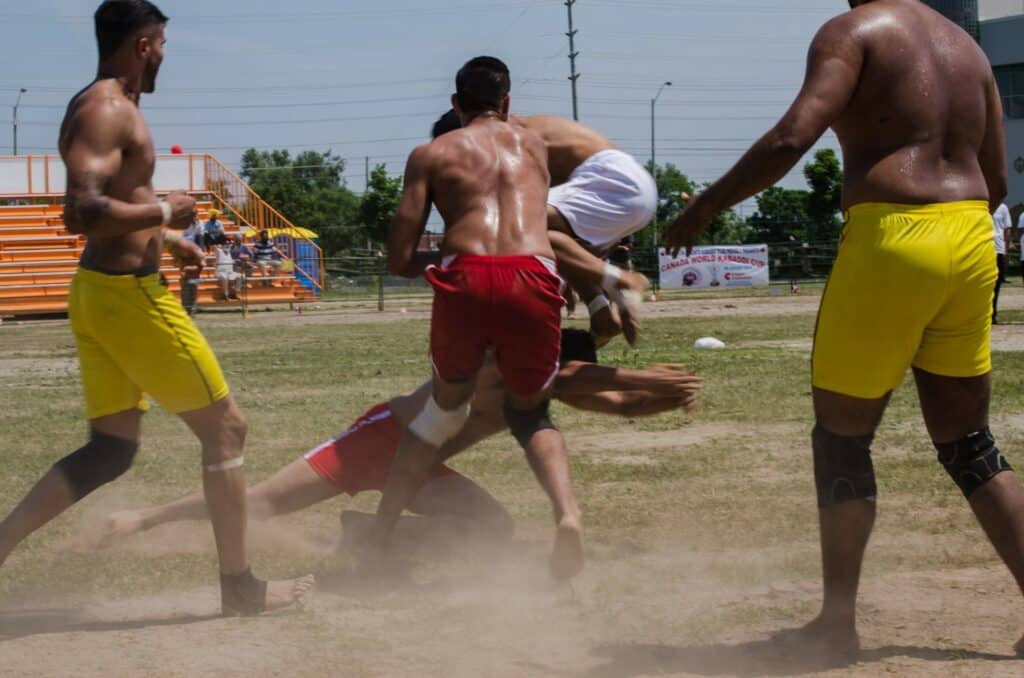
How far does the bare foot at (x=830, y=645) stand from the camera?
12.8ft

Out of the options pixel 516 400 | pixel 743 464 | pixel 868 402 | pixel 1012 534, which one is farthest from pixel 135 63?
pixel 743 464

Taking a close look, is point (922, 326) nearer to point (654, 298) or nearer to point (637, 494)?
point (637, 494)

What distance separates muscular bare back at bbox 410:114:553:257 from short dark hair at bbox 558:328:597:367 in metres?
1.13

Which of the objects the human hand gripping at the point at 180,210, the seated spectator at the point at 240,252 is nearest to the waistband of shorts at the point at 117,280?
the human hand gripping at the point at 180,210

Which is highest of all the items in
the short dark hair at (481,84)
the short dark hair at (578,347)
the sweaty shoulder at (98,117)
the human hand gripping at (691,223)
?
the short dark hair at (481,84)

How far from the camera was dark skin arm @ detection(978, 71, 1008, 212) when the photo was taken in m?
4.03

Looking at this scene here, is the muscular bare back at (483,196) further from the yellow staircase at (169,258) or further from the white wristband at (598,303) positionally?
the yellow staircase at (169,258)

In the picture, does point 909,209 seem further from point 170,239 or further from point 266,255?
point 266,255

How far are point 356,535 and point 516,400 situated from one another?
2.93ft

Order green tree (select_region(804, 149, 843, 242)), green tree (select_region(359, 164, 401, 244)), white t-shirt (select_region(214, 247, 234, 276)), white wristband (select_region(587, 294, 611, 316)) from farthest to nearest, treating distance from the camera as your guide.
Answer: green tree (select_region(359, 164, 401, 244)) → green tree (select_region(804, 149, 843, 242)) → white t-shirt (select_region(214, 247, 234, 276)) → white wristband (select_region(587, 294, 611, 316))

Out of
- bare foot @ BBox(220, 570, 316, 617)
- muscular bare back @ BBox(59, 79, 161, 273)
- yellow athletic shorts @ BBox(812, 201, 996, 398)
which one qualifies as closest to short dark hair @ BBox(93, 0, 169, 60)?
muscular bare back @ BBox(59, 79, 161, 273)

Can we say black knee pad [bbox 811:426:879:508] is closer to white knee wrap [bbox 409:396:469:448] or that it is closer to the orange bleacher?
white knee wrap [bbox 409:396:469:448]

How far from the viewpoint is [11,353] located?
57.3 ft

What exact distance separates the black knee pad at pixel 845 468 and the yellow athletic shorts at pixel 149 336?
203cm
